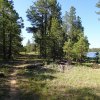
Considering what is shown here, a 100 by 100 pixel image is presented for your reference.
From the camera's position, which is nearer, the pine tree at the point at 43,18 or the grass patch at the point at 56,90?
the grass patch at the point at 56,90

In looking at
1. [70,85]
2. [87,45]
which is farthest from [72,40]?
[70,85]

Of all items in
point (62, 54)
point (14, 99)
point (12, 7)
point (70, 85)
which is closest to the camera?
point (14, 99)

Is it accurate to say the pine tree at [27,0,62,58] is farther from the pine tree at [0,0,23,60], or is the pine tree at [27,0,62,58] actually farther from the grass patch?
the grass patch

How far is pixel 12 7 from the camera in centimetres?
5369

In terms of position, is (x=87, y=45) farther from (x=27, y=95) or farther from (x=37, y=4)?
(x=27, y=95)

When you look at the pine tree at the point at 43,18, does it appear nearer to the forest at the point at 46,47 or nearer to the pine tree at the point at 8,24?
the forest at the point at 46,47

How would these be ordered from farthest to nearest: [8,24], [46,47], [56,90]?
[46,47] < [8,24] < [56,90]

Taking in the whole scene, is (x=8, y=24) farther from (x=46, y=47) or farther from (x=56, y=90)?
(x=56, y=90)

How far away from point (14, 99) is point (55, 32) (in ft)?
143

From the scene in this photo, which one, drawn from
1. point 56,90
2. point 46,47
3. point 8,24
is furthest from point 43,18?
point 56,90

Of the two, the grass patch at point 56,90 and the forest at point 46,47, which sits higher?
the forest at point 46,47

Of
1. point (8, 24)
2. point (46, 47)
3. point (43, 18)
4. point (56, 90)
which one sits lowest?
point (56, 90)

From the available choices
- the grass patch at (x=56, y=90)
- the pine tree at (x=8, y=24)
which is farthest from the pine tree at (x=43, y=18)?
the grass patch at (x=56, y=90)

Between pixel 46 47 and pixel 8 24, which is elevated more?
pixel 8 24
